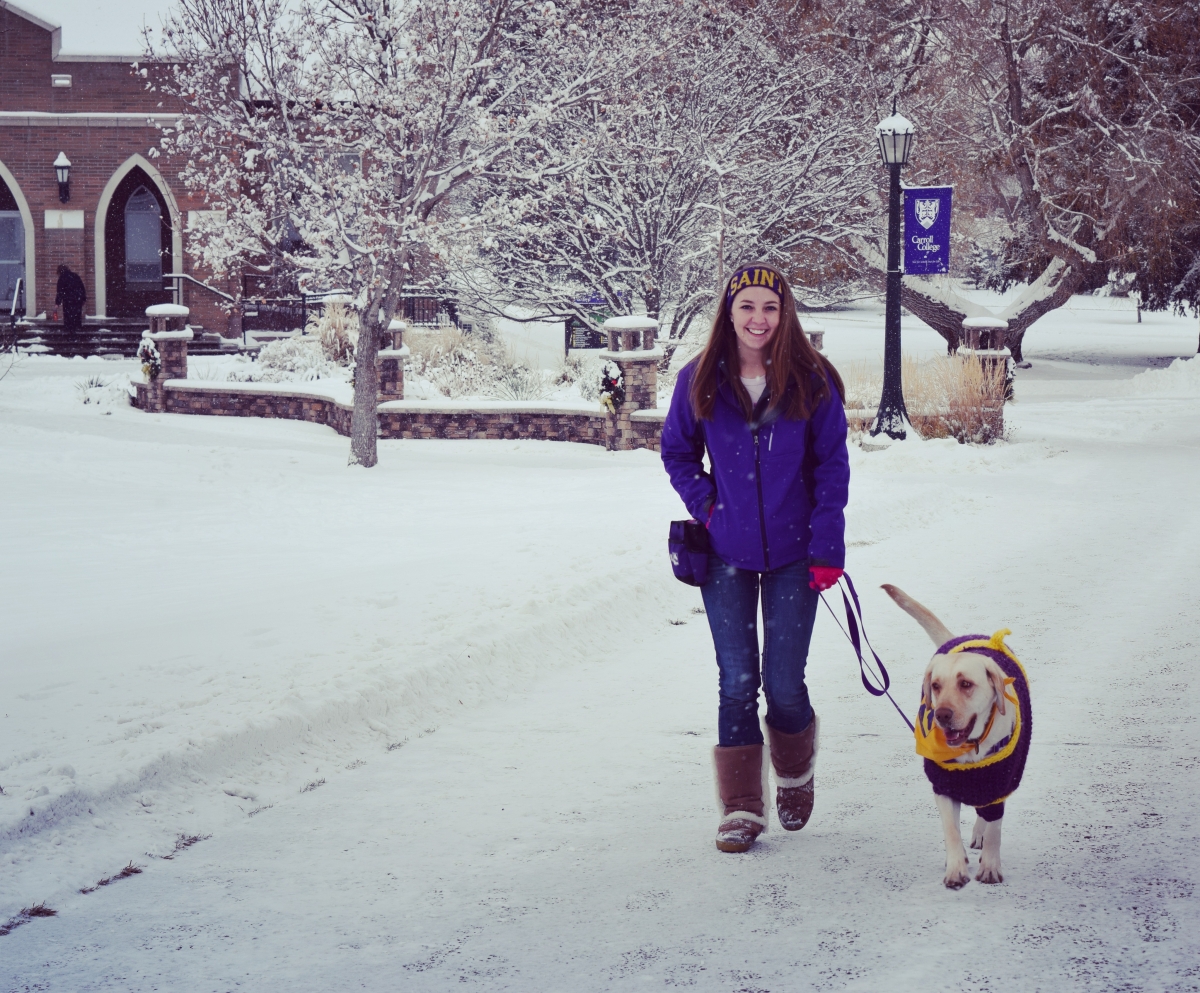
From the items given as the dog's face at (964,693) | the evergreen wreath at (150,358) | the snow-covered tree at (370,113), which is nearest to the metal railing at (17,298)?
the evergreen wreath at (150,358)

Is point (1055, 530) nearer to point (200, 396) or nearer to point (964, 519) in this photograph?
point (964, 519)

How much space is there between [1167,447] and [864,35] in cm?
1298

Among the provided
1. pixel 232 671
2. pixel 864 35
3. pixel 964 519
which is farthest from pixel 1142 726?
pixel 864 35

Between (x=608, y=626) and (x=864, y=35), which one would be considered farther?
A: (x=864, y=35)

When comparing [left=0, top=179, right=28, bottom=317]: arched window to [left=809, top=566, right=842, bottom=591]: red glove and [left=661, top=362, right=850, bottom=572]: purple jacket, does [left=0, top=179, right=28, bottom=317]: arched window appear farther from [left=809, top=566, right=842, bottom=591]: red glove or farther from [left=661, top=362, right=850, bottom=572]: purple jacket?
[left=809, top=566, right=842, bottom=591]: red glove

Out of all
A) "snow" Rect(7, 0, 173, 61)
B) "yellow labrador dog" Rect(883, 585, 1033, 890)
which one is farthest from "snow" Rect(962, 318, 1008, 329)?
"snow" Rect(7, 0, 173, 61)

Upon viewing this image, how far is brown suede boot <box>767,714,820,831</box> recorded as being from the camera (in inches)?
187

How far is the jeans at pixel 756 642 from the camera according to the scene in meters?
4.60

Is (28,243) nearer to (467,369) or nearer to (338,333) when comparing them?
(338,333)

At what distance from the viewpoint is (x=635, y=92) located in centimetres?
1875

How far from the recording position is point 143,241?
1321 inches

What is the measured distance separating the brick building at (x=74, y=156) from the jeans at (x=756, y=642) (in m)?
28.6

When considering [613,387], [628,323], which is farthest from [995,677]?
[628,323]

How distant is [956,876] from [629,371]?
1392 cm
